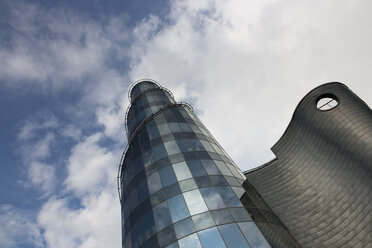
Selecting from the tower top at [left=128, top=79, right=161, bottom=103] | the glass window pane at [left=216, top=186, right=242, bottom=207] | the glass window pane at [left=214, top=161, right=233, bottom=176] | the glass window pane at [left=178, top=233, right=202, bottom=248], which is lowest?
the glass window pane at [left=178, top=233, right=202, bottom=248]

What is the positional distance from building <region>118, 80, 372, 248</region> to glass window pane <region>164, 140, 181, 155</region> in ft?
0.32

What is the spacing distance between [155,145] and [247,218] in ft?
37.2

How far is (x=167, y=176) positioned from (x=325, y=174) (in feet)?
59.0

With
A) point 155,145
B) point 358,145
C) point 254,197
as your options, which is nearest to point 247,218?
point 254,197

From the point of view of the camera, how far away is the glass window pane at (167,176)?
742 inches

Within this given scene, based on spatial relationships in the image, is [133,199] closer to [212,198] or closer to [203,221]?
[212,198]

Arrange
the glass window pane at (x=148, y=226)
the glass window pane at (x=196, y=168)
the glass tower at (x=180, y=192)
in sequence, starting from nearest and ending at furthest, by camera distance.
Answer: the glass tower at (x=180, y=192)
the glass window pane at (x=148, y=226)
the glass window pane at (x=196, y=168)

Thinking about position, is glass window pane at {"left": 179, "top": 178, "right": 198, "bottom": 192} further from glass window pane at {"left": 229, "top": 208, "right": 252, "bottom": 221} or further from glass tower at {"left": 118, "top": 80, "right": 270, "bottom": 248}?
glass window pane at {"left": 229, "top": 208, "right": 252, "bottom": 221}

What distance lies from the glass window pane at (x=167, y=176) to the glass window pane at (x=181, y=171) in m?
0.35

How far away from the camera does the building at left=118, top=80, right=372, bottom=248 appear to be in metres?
15.9

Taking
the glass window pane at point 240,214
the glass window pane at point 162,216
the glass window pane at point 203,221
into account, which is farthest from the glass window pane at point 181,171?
the glass window pane at point 240,214

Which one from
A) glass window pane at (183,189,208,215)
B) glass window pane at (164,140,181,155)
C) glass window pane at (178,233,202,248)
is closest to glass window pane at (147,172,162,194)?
glass window pane at (164,140,181,155)

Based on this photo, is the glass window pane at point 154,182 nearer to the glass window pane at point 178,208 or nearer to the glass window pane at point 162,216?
the glass window pane at point 162,216

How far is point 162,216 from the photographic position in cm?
1680
